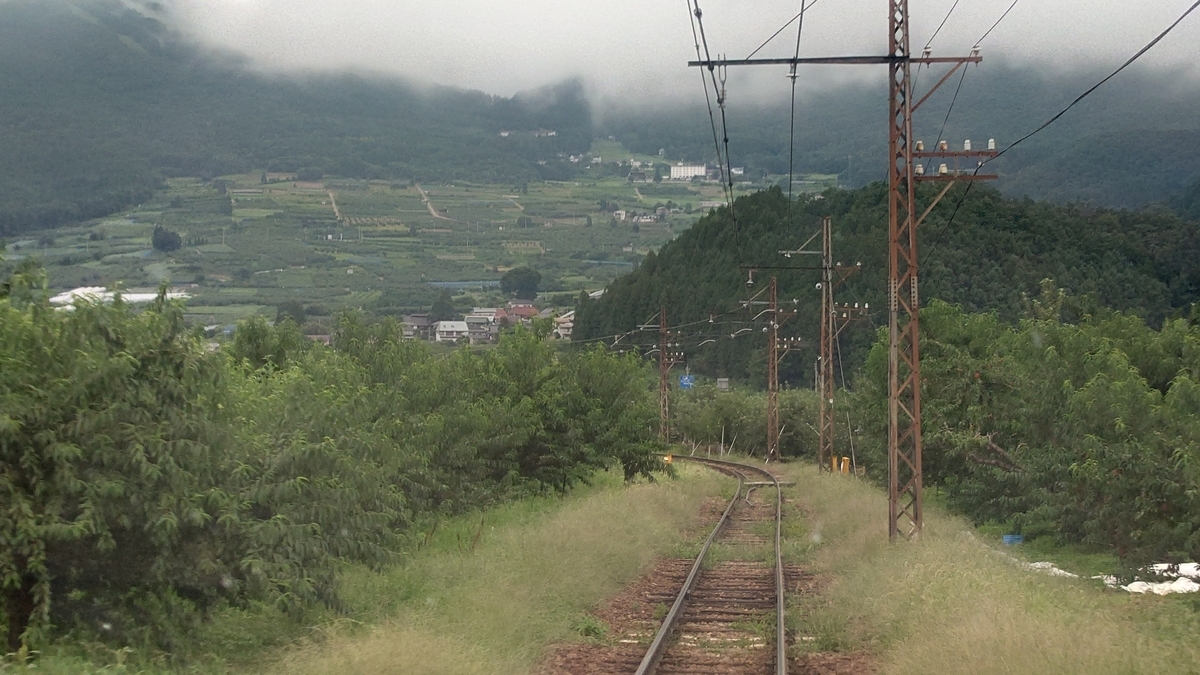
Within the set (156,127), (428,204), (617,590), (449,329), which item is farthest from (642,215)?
(617,590)

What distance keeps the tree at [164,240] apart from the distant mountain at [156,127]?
216 inches

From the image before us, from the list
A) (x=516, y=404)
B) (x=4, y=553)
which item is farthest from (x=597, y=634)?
(x=516, y=404)

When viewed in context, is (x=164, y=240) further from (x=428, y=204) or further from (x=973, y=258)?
(x=973, y=258)

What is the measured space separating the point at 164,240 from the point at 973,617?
8779 cm

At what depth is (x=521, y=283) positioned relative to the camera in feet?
345

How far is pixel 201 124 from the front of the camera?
14262 cm

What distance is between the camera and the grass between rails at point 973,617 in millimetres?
10258

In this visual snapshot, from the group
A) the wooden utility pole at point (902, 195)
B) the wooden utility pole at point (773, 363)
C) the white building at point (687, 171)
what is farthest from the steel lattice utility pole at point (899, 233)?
the white building at point (687, 171)

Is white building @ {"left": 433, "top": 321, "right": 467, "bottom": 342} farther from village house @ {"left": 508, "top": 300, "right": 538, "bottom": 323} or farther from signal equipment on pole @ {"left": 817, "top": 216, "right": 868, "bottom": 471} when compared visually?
signal equipment on pole @ {"left": 817, "top": 216, "right": 868, "bottom": 471}

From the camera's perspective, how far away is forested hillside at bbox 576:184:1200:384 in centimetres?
7225

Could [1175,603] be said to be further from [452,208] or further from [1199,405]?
[452,208]

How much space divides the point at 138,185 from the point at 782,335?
203ft

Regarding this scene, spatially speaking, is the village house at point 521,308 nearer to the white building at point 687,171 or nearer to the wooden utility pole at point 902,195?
the wooden utility pole at point 902,195

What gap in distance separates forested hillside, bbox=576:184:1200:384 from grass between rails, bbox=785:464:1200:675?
4529 cm
